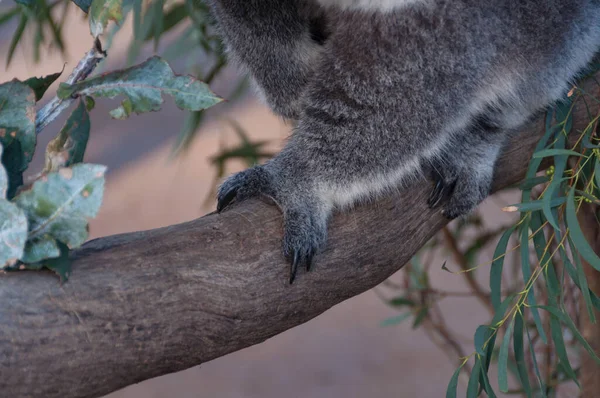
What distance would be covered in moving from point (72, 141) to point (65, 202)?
0.47 feet

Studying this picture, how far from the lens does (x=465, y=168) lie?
4.50ft

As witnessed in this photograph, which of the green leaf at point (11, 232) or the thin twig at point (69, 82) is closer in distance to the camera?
the green leaf at point (11, 232)

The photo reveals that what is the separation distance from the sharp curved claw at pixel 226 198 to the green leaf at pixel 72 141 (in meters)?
0.25

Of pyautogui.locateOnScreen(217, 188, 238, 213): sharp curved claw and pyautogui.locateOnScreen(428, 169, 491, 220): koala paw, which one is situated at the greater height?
pyautogui.locateOnScreen(217, 188, 238, 213): sharp curved claw

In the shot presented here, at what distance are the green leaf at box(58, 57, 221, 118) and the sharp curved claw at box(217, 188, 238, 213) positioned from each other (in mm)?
243

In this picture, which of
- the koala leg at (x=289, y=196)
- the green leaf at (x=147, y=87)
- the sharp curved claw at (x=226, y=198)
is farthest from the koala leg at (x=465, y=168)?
the green leaf at (x=147, y=87)

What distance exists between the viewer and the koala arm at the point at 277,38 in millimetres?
1369

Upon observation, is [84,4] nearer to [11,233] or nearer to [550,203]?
[11,233]

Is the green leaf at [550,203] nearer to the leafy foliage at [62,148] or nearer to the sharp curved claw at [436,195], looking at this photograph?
the sharp curved claw at [436,195]

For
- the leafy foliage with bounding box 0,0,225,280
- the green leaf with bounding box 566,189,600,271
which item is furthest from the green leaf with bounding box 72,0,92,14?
the green leaf with bounding box 566,189,600,271

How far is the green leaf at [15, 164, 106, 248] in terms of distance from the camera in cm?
84

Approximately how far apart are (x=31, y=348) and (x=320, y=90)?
0.62 meters

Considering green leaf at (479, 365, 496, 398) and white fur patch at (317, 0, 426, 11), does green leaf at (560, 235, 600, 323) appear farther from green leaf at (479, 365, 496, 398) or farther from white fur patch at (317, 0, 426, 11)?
white fur patch at (317, 0, 426, 11)

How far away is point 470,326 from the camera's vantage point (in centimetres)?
337
